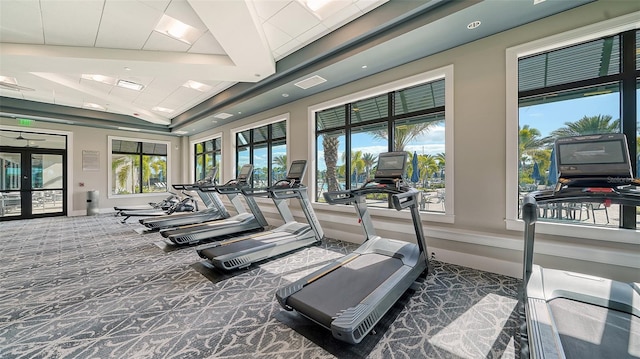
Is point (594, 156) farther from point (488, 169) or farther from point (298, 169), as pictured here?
point (298, 169)

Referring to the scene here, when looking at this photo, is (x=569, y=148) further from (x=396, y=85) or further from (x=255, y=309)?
(x=255, y=309)

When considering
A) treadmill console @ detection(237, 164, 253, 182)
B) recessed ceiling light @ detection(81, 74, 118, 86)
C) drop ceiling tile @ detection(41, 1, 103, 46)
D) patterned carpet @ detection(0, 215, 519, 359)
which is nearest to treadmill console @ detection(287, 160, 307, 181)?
treadmill console @ detection(237, 164, 253, 182)

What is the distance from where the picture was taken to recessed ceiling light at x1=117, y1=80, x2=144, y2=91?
5855 millimetres

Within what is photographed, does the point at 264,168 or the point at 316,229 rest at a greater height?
the point at 264,168

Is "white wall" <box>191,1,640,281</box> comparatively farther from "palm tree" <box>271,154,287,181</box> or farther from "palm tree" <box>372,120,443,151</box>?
"palm tree" <box>271,154,287,181</box>

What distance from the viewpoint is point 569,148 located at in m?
2.13

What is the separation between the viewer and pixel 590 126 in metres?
2.94

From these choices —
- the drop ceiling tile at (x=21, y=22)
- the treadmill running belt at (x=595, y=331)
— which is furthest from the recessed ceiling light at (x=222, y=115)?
the treadmill running belt at (x=595, y=331)

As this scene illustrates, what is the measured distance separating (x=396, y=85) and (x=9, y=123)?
1122 centimetres

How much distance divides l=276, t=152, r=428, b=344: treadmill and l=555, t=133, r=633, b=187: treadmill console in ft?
4.35

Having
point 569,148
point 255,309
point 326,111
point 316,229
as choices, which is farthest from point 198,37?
point 569,148

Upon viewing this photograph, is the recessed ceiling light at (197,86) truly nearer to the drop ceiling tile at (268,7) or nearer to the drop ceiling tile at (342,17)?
the drop ceiling tile at (268,7)

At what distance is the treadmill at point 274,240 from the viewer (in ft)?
11.4

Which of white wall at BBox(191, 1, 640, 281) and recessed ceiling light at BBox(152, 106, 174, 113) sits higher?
recessed ceiling light at BBox(152, 106, 174, 113)
